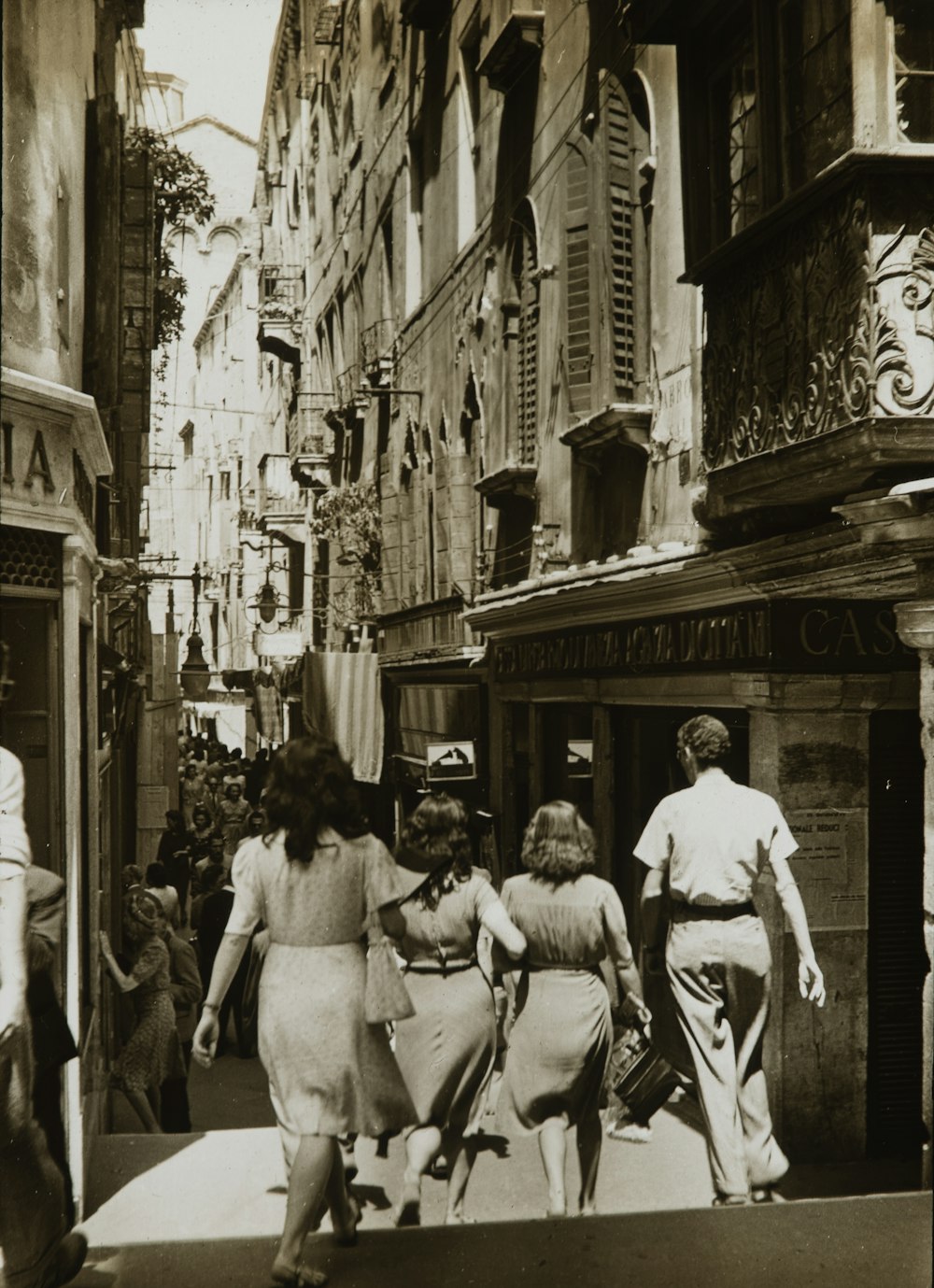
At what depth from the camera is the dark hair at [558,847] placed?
5941mm

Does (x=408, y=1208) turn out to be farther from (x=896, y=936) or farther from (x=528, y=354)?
(x=528, y=354)

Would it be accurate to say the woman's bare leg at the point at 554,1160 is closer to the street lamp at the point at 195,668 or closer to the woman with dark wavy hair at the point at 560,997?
the woman with dark wavy hair at the point at 560,997

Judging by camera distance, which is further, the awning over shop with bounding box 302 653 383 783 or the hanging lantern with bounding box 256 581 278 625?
the hanging lantern with bounding box 256 581 278 625

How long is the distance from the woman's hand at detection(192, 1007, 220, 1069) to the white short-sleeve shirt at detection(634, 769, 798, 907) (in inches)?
81.3

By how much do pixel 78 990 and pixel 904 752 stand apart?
3.95m

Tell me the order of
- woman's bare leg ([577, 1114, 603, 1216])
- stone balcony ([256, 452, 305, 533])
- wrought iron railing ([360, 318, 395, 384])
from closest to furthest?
woman's bare leg ([577, 1114, 603, 1216]), stone balcony ([256, 452, 305, 533]), wrought iron railing ([360, 318, 395, 384])

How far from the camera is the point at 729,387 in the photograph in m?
6.77

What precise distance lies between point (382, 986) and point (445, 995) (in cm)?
37

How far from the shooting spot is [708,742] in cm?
648

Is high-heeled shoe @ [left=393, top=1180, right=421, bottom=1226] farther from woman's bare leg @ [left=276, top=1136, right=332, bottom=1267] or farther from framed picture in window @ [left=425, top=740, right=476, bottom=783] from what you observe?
framed picture in window @ [left=425, top=740, right=476, bottom=783]

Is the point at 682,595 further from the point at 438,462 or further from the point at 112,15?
the point at 112,15

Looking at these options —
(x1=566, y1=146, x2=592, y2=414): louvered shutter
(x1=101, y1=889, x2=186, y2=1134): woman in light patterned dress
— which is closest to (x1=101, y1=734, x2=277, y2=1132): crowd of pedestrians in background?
(x1=101, y1=889, x2=186, y2=1134): woman in light patterned dress

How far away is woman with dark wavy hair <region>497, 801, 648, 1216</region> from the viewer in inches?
232

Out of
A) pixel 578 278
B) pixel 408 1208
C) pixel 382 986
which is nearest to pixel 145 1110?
→ pixel 408 1208
